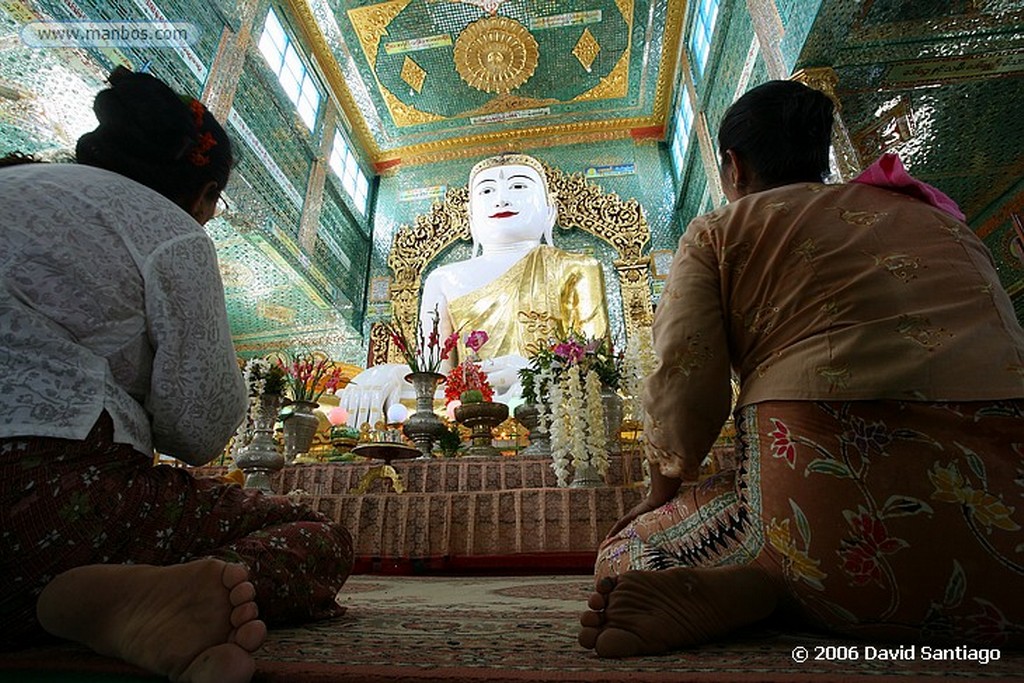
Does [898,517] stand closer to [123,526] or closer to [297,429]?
Result: [123,526]

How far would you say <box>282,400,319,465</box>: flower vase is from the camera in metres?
Answer: 2.87

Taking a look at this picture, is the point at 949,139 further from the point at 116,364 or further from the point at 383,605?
the point at 116,364

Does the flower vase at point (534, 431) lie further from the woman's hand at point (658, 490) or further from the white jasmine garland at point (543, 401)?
the woman's hand at point (658, 490)

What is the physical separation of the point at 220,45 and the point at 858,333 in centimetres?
497

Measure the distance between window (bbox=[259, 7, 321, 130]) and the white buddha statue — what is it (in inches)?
72.9

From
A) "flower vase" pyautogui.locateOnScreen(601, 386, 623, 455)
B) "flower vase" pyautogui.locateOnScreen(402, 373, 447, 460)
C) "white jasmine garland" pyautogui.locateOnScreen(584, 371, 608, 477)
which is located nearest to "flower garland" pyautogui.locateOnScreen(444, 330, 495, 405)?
"flower vase" pyautogui.locateOnScreen(402, 373, 447, 460)

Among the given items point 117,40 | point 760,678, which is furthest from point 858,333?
point 117,40

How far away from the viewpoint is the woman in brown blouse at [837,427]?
0.69 metres

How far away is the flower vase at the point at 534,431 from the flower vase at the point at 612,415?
299mm

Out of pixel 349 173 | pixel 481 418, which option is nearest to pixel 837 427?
pixel 481 418

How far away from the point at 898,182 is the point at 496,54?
606 centimetres

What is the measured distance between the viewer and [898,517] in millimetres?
700

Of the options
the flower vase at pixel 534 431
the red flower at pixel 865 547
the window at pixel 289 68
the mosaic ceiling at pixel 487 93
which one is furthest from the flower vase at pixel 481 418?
the window at pixel 289 68

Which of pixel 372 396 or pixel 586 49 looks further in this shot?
pixel 586 49
